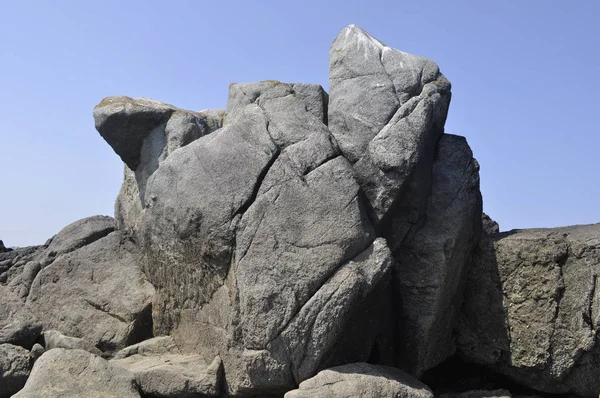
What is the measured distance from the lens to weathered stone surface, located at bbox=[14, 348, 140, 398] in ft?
38.8

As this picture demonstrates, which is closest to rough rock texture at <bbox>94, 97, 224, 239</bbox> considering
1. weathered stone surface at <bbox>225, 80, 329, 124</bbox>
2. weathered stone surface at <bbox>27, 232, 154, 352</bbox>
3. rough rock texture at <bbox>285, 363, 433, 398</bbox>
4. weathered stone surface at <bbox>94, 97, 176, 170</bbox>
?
weathered stone surface at <bbox>94, 97, 176, 170</bbox>

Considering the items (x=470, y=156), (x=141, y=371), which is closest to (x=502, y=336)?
(x=470, y=156)

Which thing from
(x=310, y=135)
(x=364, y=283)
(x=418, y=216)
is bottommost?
(x=364, y=283)

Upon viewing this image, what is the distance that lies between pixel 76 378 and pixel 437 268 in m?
6.63

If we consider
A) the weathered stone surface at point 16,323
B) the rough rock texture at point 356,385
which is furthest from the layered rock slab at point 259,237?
the weathered stone surface at point 16,323

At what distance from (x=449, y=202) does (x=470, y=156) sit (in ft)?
4.10

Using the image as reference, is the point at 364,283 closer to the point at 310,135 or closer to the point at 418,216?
the point at 418,216

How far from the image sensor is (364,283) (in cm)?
1182

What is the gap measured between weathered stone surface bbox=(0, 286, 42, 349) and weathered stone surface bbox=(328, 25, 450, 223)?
7540mm

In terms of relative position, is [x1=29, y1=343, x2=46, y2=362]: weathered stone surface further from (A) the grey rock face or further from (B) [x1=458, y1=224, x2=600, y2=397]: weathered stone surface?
(B) [x1=458, y1=224, x2=600, y2=397]: weathered stone surface

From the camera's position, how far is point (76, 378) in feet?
39.7

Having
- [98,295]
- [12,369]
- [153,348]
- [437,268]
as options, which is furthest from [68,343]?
[437,268]

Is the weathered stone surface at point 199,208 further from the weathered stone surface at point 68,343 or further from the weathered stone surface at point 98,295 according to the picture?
the weathered stone surface at point 68,343

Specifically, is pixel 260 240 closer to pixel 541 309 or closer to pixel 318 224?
pixel 318 224
